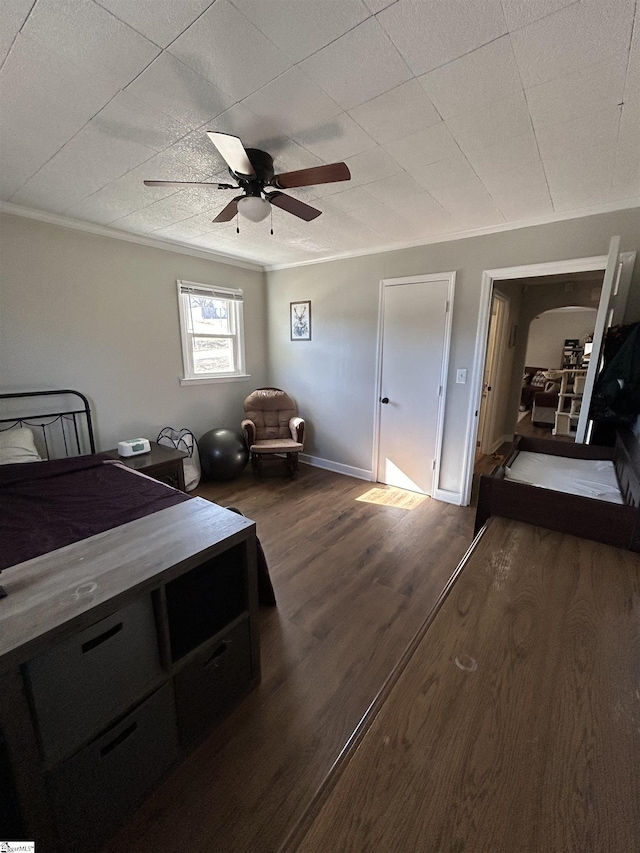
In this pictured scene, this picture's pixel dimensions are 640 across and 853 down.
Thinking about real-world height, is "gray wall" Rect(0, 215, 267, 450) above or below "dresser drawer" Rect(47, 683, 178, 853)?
above

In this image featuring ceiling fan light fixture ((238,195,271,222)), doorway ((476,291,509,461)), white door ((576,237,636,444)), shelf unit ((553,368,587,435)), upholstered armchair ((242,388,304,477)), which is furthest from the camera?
shelf unit ((553,368,587,435))

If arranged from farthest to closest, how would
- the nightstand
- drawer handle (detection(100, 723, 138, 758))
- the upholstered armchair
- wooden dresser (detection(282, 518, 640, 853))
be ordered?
the upholstered armchair
the nightstand
drawer handle (detection(100, 723, 138, 758))
wooden dresser (detection(282, 518, 640, 853))

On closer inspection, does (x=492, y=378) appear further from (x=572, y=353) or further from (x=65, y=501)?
(x=572, y=353)

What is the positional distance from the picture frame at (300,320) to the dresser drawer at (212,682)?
11.4ft

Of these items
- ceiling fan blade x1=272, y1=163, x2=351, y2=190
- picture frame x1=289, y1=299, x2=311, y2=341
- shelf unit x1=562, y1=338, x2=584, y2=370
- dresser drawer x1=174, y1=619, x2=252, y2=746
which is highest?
ceiling fan blade x1=272, y1=163, x2=351, y2=190

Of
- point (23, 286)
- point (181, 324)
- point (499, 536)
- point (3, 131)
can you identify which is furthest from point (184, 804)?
point (181, 324)

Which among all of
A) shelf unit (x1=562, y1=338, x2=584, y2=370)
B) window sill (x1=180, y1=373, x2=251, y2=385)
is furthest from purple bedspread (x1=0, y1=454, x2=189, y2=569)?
shelf unit (x1=562, y1=338, x2=584, y2=370)

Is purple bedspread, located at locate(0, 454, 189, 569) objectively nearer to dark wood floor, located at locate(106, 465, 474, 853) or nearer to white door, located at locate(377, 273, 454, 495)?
dark wood floor, located at locate(106, 465, 474, 853)

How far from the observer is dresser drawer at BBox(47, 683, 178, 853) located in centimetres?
96

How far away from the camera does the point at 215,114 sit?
1526 millimetres

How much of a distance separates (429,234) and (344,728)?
352cm

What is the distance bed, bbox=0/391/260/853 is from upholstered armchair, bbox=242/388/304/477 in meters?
2.28

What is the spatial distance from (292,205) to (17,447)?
256cm

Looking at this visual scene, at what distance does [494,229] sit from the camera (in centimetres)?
289
